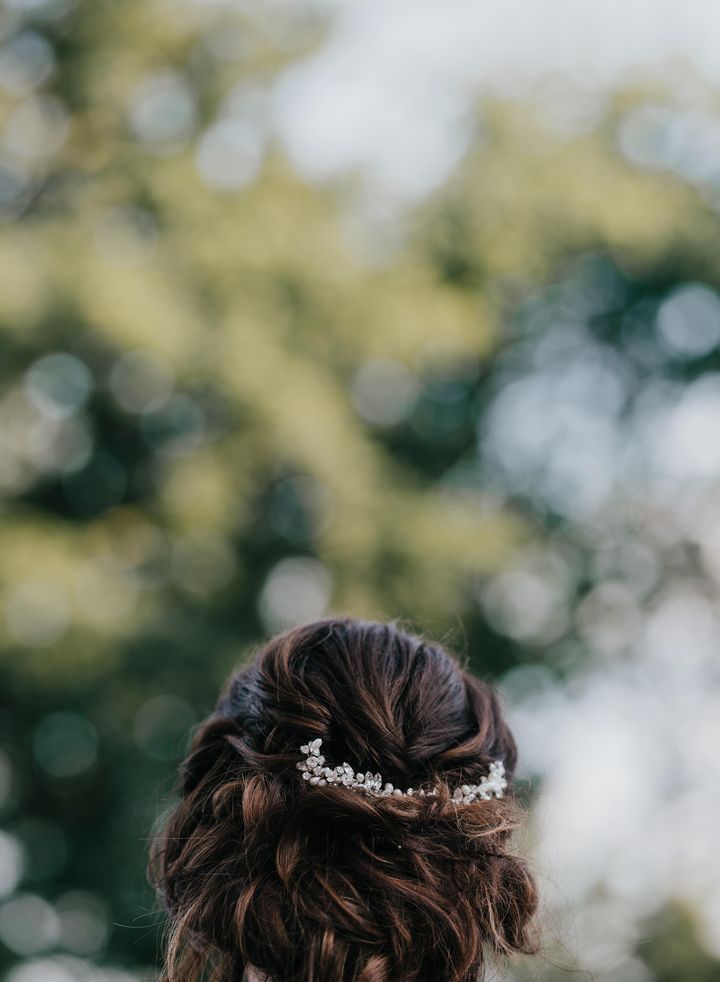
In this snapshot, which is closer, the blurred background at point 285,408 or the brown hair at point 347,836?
the brown hair at point 347,836

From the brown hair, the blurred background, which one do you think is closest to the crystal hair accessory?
the brown hair

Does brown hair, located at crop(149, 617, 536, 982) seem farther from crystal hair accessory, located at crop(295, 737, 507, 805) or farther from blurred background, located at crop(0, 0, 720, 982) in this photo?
blurred background, located at crop(0, 0, 720, 982)

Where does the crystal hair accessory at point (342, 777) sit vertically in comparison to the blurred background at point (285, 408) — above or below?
above

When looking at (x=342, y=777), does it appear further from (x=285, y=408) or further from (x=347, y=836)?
(x=285, y=408)

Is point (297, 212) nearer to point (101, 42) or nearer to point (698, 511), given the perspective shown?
Answer: point (101, 42)

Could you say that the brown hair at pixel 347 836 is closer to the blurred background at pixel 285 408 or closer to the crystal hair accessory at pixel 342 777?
the crystal hair accessory at pixel 342 777

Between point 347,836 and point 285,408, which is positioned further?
point 285,408

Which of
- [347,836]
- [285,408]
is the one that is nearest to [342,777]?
[347,836]

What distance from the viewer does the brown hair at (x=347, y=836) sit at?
1.44 meters

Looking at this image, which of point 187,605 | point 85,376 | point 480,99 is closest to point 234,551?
point 187,605

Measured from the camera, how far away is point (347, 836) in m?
1.50

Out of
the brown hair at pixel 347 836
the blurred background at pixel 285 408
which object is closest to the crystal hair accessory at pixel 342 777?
the brown hair at pixel 347 836

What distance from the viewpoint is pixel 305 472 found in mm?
5934

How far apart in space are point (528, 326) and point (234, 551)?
2.83m
